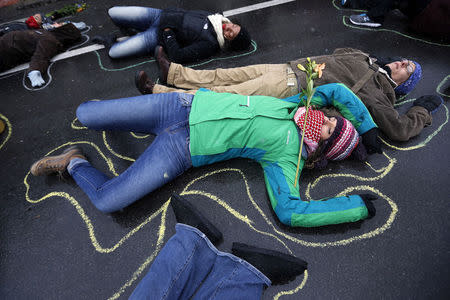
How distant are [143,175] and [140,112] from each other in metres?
0.60

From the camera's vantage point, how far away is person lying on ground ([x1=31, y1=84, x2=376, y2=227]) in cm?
228

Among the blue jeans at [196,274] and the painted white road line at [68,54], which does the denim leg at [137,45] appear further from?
the blue jeans at [196,274]

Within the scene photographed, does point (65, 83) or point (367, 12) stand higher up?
point (367, 12)

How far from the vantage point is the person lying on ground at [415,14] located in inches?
151

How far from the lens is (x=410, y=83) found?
3.15 meters

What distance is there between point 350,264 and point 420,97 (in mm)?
2268

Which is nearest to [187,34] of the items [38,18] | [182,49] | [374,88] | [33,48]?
[182,49]

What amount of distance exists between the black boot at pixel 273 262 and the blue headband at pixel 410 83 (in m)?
2.48

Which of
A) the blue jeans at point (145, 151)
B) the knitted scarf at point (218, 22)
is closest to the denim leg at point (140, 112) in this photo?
the blue jeans at point (145, 151)

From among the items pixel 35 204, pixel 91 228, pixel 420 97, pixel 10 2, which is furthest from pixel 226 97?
pixel 10 2

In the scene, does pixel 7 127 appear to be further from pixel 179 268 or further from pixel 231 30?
pixel 231 30

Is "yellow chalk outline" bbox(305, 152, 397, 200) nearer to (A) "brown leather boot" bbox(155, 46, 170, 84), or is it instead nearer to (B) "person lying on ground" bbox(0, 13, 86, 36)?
(A) "brown leather boot" bbox(155, 46, 170, 84)

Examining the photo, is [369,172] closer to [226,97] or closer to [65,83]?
[226,97]

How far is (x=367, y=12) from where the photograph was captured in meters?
4.38
